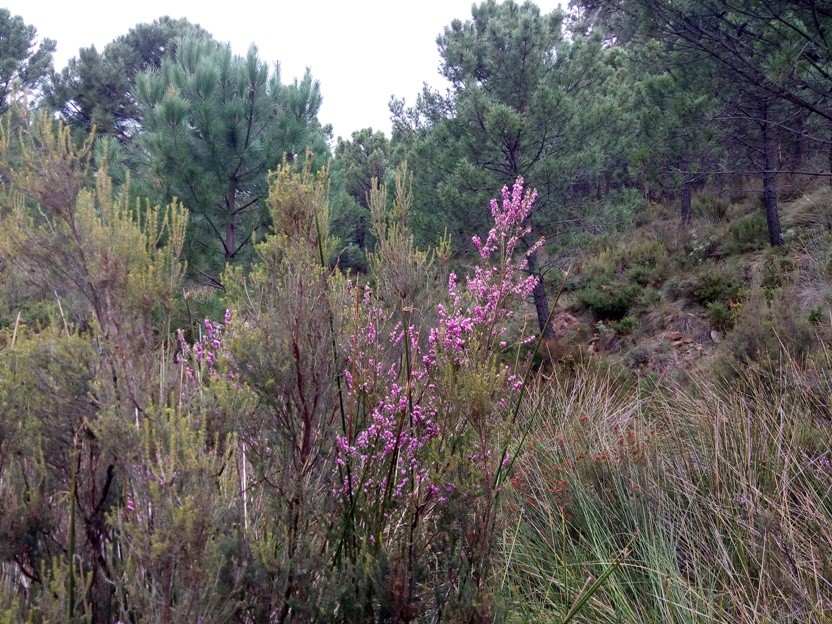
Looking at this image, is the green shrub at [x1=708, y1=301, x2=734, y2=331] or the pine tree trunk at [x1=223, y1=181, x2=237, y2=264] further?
the green shrub at [x1=708, y1=301, x2=734, y2=331]

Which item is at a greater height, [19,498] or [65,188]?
[65,188]

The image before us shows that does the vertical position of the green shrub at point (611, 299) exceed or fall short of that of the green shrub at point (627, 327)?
it exceeds it

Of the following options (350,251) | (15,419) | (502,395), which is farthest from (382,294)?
(350,251)

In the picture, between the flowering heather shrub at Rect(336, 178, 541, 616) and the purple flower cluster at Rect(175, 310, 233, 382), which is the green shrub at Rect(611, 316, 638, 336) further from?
the purple flower cluster at Rect(175, 310, 233, 382)

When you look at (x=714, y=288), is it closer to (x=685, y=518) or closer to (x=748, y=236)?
(x=748, y=236)

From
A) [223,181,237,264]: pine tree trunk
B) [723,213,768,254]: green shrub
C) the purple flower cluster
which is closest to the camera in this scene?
the purple flower cluster

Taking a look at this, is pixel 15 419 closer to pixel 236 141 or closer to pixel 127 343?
pixel 127 343

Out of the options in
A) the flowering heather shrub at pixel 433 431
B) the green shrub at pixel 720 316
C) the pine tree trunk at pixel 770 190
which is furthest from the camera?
the pine tree trunk at pixel 770 190

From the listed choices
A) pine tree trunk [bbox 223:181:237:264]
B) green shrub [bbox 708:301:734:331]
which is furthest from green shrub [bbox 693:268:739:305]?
pine tree trunk [bbox 223:181:237:264]

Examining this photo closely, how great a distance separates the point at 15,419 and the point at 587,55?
9789 mm

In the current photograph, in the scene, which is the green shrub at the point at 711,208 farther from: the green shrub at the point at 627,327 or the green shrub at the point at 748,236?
the green shrub at the point at 627,327

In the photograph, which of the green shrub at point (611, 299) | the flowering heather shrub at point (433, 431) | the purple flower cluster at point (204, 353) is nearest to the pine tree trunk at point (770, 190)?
the green shrub at point (611, 299)

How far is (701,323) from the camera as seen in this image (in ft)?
32.8

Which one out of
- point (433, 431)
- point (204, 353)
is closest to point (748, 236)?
point (433, 431)
